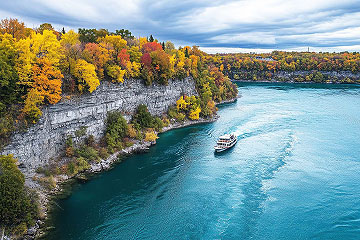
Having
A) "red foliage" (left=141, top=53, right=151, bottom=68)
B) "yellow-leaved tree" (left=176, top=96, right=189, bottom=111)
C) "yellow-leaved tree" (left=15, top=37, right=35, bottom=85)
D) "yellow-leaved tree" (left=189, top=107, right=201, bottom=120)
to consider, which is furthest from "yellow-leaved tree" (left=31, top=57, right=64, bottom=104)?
"yellow-leaved tree" (left=189, top=107, right=201, bottom=120)

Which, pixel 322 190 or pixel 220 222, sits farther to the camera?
pixel 322 190

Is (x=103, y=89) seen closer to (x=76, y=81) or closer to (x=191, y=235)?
(x=76, y=81)

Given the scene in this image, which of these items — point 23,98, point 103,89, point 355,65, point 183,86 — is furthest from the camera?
point 355,65

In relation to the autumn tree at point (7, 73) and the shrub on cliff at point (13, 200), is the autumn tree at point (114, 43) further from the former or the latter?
the shrub on cliff at point (13, 200)

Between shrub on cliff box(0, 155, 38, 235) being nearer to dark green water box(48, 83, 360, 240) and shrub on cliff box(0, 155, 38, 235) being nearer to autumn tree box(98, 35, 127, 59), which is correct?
dark green water box(48, 83, 360, 240)

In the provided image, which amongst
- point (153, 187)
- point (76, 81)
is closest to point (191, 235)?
point (153, 187)

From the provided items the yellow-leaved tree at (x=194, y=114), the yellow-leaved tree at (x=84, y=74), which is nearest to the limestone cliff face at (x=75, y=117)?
the yellow-leaved tree at (x=84, y=74)
